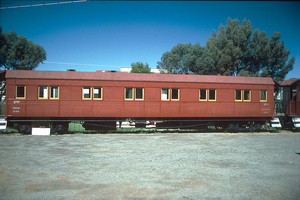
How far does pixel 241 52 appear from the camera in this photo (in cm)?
3381

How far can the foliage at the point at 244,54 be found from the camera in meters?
34.1

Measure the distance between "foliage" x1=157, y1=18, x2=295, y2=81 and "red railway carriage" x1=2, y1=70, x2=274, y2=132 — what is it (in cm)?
1925

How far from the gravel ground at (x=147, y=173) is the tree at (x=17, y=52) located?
29.9 meters

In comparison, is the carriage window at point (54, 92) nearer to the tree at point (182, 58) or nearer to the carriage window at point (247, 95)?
the carriage window at point (247, 95)

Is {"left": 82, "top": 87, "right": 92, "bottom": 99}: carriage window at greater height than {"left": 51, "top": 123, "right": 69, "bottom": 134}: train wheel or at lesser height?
greater

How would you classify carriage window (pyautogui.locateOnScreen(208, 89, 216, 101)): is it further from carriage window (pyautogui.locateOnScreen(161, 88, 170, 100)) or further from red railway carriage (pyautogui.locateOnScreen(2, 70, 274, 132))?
carriage window (pyautogui.locateOnScreen(161, 88, 170, 100))

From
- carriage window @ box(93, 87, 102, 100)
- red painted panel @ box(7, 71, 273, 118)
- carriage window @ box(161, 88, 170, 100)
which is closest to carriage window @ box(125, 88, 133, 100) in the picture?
red painted panel @ box(7, 71, 273, 118)

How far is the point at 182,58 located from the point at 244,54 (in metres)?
10.6

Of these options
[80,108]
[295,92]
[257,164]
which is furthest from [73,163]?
[295,92]

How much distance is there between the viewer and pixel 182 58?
40.3 m

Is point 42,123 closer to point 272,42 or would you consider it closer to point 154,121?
point 154,121

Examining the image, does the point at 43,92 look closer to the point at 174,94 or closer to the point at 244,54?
the point at 174,94

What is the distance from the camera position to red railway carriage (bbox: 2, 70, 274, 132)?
13.2m

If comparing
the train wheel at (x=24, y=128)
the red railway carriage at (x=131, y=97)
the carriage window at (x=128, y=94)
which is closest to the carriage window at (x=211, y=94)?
the red railway carriage at (x=131, y=97)
